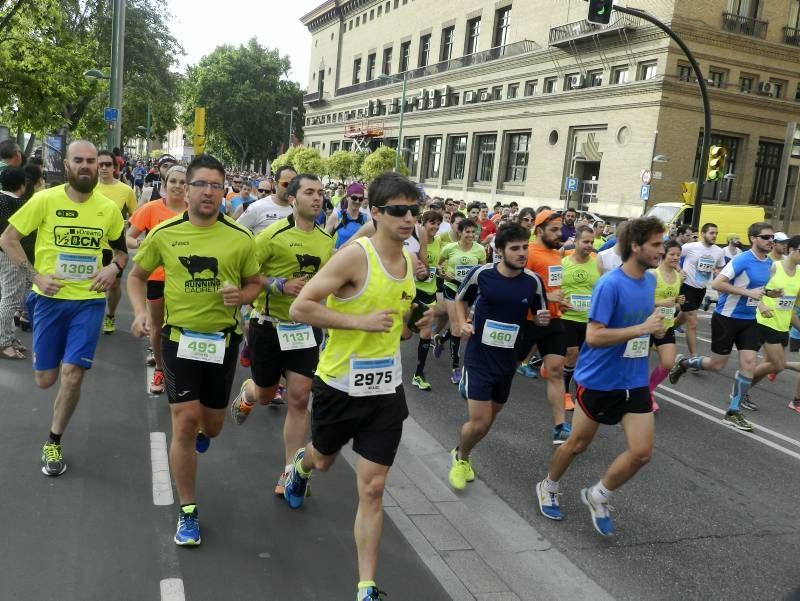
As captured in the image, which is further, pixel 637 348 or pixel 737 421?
pixel 737 421

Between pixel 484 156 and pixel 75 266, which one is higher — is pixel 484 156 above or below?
above

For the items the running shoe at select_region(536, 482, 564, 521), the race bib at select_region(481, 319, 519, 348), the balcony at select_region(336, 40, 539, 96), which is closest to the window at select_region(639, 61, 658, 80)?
the balcony at select_region(336, 40, 539, 96)

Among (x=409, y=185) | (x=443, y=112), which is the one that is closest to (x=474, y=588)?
(x=409, y=185)

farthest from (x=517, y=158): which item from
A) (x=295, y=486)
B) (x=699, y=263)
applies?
(x=295, y=486)

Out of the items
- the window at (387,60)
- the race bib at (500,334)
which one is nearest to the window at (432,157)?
the window at (387,60)

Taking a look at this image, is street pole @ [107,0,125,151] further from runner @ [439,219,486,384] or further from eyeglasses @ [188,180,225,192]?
eyeglasses @ [188,180,225,192]

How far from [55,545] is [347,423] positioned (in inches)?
68.0

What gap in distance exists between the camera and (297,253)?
15.7ft

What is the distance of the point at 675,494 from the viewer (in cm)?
512

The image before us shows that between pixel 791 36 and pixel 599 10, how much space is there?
93.4ft

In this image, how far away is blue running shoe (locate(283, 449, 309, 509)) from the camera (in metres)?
4.20

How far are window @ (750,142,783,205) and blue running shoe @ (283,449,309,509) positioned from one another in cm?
3726

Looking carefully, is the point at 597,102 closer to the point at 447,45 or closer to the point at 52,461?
the point at 447,45

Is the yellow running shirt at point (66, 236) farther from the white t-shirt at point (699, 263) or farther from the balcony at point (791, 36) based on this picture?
the balcony at point (791, 36)
